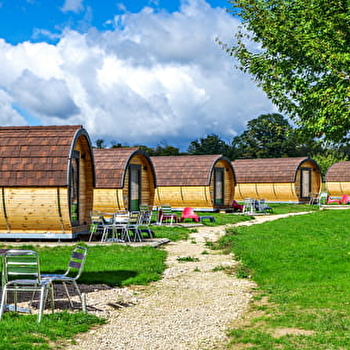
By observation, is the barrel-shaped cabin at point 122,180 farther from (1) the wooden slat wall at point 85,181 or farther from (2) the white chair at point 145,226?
(1) the wooden slat wall at point 85,181

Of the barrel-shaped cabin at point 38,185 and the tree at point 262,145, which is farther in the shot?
the tree at point 262,145

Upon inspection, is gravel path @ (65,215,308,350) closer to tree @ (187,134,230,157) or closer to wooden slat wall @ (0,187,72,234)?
wooden slat wall @ (0,187,72,234)

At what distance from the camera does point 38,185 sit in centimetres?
1466

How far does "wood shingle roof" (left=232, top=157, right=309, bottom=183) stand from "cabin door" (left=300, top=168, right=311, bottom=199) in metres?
1.43

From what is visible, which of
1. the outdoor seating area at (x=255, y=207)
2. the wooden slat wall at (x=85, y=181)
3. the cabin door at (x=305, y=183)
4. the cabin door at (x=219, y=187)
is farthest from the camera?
the cabin door at (x=305, y=183)

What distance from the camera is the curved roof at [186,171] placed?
1110 inches

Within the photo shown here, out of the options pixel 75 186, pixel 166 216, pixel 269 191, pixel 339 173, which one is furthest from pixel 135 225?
pixel 339 173

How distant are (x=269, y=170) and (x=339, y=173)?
24.9 ft

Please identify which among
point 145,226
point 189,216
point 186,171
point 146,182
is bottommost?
point 189,216

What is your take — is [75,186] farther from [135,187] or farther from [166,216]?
[135,187]

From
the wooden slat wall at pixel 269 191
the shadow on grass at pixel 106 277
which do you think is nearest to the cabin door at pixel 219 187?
the wooden slat wall at pixel 269 191

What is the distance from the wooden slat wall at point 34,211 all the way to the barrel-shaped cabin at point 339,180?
2985 cm

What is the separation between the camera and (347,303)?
730cm

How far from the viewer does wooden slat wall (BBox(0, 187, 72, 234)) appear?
14.7 m
